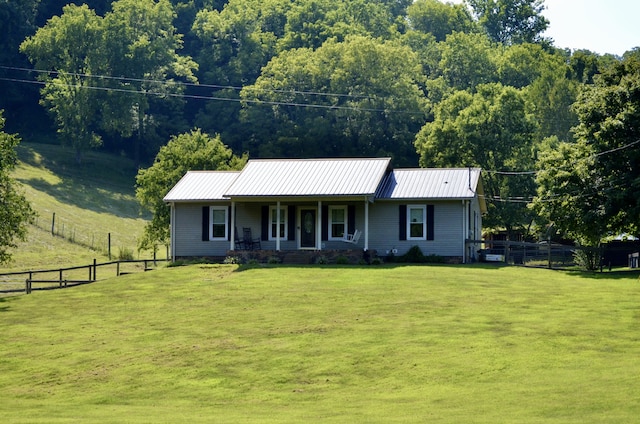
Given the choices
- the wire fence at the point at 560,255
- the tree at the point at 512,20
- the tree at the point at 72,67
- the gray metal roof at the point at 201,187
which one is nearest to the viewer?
the wire fence at the point at 560,255

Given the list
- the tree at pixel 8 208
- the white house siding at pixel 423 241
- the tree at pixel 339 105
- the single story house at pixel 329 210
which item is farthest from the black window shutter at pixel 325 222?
the tree at pixel 339 105

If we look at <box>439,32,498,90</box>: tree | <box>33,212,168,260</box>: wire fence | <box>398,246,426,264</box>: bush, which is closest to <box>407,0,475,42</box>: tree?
<box>439,32,498,90</box>: tree

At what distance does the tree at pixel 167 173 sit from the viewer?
57.8 meters

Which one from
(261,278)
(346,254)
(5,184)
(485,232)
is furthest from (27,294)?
(485,232)

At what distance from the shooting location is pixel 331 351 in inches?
1032

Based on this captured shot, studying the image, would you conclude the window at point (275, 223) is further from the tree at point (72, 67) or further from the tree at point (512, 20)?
the tree at point (512, 20)

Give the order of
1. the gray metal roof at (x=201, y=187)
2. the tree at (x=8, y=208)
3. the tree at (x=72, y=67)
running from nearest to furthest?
the tree at (x=8, y=208), the gray metal roof at (x=201, y=187), the tree at (x=72, y=67)

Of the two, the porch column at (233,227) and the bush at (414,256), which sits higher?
the porch column at (233,227)

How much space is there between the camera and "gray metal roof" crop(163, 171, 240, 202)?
159ft

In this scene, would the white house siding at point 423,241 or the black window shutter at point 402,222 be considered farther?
the black window shutter at point 402,222

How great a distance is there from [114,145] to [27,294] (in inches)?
2449

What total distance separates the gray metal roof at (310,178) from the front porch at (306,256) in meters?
2.49

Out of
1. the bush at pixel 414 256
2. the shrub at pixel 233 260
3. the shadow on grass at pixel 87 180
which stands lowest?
the shrub at pixel 233 260

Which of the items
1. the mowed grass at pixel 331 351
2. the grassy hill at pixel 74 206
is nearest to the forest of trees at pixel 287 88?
the grassy hill at pixel 74 206
